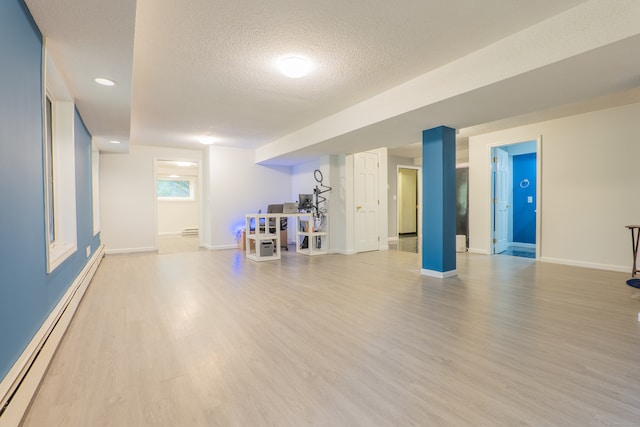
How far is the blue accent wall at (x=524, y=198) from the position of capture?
7047 millimetres

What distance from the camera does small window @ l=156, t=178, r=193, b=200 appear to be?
35.0ft

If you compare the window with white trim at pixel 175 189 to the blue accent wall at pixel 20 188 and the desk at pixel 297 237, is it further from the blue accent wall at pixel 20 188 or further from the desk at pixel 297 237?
the blue accent wall at pixel 20 188

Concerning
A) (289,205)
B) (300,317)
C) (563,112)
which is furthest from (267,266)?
(563,112)

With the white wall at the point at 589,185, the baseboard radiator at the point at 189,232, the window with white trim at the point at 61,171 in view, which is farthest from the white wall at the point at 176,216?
the white wall at the point at 589,185

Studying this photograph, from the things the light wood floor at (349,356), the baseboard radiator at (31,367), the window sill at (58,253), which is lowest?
the light wood floor at (349,356)

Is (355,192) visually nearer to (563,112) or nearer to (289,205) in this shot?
(289,205)

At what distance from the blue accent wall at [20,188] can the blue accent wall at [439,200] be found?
4.13 metres

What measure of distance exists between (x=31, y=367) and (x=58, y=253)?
1.37 m

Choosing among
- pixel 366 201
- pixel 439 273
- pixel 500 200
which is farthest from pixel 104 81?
pixel 500 200

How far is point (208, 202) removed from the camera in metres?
7.34

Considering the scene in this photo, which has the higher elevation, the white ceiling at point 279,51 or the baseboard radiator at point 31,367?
the white ceiling at point 279,51

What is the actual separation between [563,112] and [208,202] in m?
7.18

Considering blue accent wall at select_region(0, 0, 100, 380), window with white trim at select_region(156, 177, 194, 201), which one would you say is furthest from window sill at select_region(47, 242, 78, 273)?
window with white trim at select_region(156, 177, 194, 201)

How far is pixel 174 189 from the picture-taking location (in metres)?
10.9
